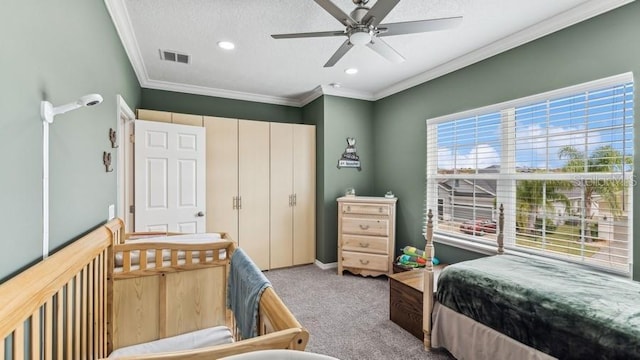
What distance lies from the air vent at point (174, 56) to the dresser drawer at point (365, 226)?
8.49 ft

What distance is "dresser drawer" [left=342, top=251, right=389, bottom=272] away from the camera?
348 centimetres

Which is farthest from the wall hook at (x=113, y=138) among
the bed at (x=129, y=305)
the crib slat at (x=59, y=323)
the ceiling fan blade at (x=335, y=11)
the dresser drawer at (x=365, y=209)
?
the dresser drawer at (x=365, y=209)

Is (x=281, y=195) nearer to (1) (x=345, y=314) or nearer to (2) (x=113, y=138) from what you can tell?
(1) (x=345, y=314)

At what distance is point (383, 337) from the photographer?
2.27 metres

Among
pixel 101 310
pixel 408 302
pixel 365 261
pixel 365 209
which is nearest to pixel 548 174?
pixel 408 302

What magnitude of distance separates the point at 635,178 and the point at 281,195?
11.0 ft

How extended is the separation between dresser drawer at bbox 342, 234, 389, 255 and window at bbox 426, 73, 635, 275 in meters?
0.64

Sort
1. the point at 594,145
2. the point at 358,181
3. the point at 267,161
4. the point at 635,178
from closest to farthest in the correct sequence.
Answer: the point at 635,178 < the point at 594,145 < the point at 267,161 < the point at 358,181

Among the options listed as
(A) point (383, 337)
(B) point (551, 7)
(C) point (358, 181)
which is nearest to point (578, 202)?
(B) point (551, 7)

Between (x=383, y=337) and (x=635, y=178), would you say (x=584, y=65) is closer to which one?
(x=635, y=178)

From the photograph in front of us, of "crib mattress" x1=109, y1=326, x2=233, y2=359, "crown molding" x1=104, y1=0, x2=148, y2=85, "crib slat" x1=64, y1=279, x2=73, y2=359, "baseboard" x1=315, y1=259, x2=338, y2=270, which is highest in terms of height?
"crown molding" x1=104, y1=0, x2=148, y2=85

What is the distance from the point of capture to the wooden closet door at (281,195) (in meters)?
3.87

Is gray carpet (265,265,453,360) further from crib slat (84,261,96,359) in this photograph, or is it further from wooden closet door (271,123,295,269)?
crib slat (84,261,96,359)

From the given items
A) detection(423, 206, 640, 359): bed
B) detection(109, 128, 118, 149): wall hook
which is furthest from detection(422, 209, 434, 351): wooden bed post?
detection(109, 128, 118, 149): wall hook
